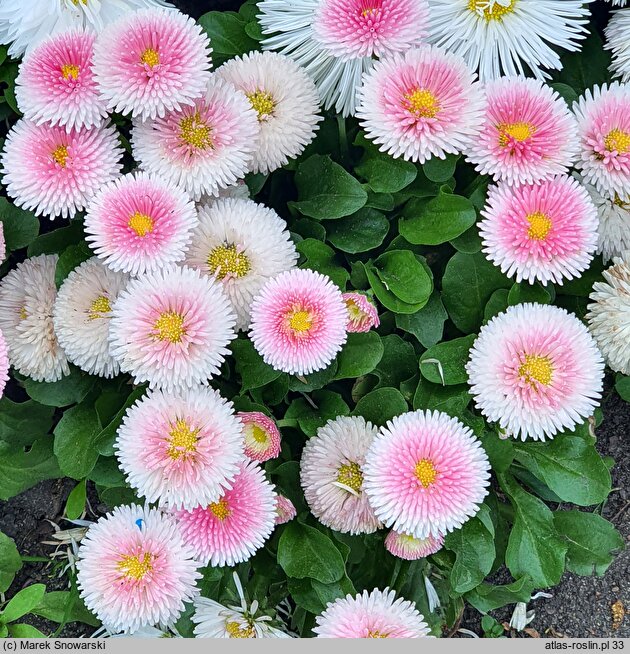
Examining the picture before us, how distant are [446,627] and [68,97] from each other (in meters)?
0.96

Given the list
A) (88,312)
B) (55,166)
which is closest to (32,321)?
(88,312)

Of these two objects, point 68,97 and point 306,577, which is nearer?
point 68,97

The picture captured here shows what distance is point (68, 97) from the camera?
35.5 inches

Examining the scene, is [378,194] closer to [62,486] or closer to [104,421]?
[104,421]

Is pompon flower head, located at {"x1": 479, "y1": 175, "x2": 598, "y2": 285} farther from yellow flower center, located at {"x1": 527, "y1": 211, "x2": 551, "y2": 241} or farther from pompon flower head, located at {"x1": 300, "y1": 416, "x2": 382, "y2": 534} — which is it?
pompon flower head, located at {"x1": 300, "y1": 416, "x2": 382, "y2": 534}

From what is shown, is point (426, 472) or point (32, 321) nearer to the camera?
point (426, 472)

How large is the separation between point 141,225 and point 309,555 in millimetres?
489

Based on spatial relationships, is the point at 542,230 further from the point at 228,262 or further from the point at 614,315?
the point at 228,262

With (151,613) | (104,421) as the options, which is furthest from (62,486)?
(151,613)

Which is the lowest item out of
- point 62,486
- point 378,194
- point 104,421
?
point 62,486

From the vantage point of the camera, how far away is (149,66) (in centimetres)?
87

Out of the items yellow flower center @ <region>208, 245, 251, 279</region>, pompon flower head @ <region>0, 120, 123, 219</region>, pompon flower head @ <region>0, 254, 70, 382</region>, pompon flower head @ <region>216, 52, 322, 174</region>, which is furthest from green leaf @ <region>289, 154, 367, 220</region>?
pompon flower head @ <region>0, 254, 70, 382</region>

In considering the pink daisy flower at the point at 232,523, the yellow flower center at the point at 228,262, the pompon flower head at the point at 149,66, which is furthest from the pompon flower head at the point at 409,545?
the pompon flower head at the point at 149,66

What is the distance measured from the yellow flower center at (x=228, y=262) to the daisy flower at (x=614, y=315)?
0.49 m
